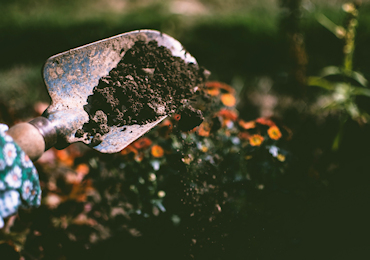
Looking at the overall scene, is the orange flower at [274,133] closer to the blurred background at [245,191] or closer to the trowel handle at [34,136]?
the blurred background at [245,191]

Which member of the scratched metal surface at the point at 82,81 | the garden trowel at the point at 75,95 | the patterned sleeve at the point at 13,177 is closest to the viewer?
the patterned sleeve at the point at 13,177

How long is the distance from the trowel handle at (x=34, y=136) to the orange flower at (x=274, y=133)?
0.85 metres

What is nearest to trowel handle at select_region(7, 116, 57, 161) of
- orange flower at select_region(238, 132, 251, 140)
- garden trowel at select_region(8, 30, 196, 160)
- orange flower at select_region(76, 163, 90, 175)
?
garden trowel at select_region(8, 30, 196, 160)

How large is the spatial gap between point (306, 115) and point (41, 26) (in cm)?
298

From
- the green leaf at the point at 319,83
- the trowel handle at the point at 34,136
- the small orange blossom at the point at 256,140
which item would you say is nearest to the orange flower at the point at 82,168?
the trowel handle at the point at 34,136

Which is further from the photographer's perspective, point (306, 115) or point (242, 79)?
point (242, 79)

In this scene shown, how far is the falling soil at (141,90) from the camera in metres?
1.08

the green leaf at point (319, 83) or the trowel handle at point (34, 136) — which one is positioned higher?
the trowel handle at point (34, 136)

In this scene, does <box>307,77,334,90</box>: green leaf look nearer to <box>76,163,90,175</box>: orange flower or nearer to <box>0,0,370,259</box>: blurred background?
<box>0,0,370,259</box>: blurred background

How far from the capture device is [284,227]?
117 centimetres

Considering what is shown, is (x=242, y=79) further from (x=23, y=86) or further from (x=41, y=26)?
(x=41, y=26)

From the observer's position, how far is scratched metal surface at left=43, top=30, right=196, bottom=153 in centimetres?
99

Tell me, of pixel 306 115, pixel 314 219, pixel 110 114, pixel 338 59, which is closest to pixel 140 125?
pixel 110 114

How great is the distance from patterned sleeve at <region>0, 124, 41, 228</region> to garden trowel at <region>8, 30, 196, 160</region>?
55 mm
